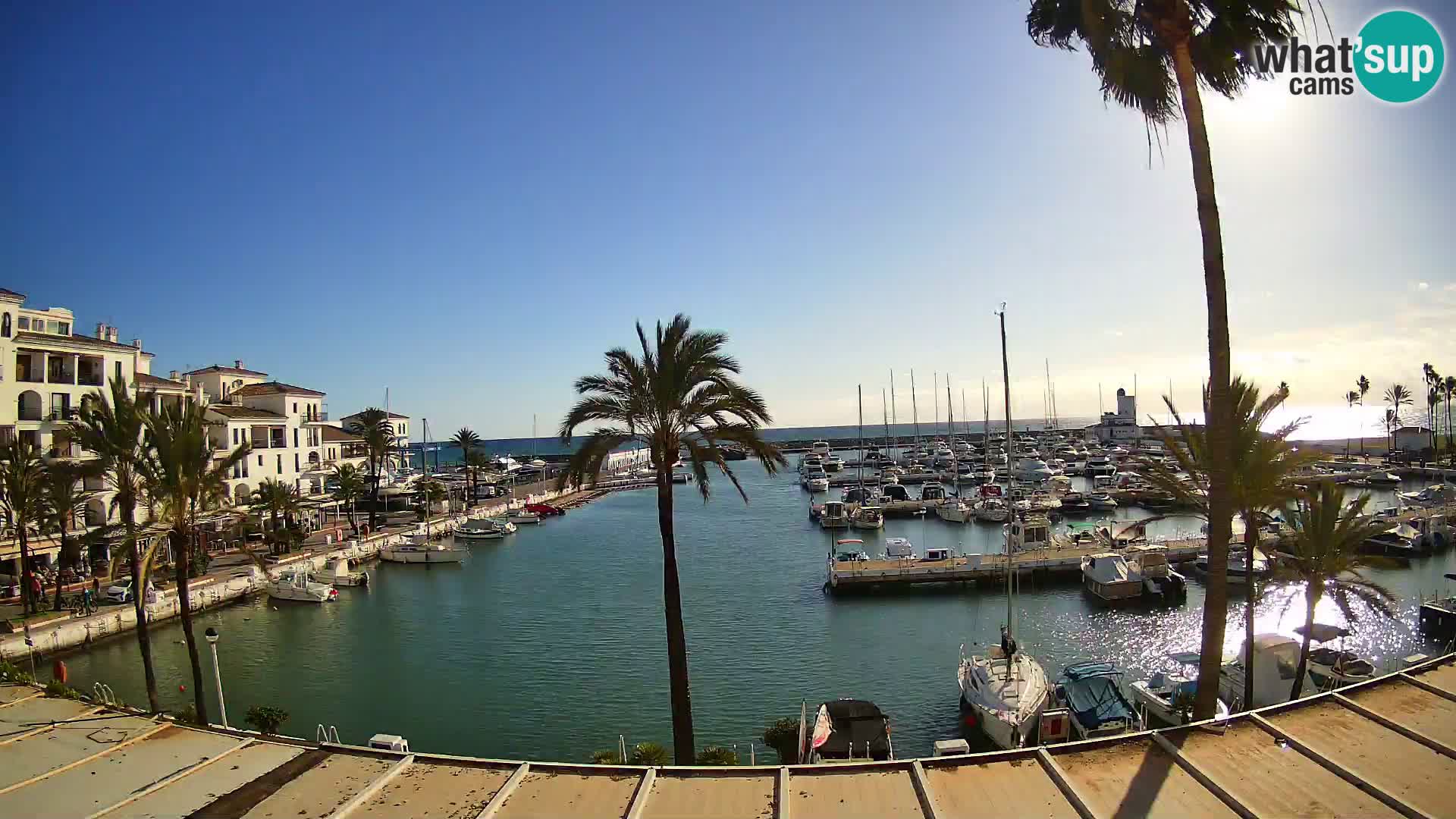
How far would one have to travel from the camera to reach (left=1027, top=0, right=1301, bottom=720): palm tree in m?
10.6

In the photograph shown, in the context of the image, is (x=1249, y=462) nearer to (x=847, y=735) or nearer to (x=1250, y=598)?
(x=1250, y=598)

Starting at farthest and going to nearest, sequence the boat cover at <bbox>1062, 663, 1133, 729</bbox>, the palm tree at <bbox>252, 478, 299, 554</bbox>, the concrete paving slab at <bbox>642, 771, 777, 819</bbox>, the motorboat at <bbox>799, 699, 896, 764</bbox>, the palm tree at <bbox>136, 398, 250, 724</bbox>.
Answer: the palm tree at <bbox>252, 478, 299, 554</bbox>
the boat cover at <bbox>1062, 663, 1133, 729</bbox>
the palm tree at <bbox>136, 398, 250, 724</bbox>
the motorboat at <bbox>799, 699, 896, 764</bbox>
the concrete paving slab at <bbox>642, 771, 777, 819</bbox>

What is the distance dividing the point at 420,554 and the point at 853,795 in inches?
1957

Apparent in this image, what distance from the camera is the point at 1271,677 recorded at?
2017cm

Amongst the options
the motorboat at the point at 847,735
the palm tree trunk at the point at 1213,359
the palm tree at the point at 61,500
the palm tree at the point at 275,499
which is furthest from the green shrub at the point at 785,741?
the palm tree at the point at 275,499

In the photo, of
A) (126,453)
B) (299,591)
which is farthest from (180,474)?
(299,591)

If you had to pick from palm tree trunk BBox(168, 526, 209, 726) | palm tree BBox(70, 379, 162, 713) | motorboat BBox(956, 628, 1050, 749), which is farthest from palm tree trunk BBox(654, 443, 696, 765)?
palm tree BBox(70, 379, 162, 713)

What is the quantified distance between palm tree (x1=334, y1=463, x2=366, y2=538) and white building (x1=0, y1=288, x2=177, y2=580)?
1628 centimetres

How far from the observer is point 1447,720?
926 cm

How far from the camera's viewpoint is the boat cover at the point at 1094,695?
19.6 meters

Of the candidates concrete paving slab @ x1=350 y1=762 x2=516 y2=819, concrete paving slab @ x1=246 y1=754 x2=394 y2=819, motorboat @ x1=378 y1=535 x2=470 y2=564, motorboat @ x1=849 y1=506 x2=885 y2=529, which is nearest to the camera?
concrete paving slab @ x1=350 y1=762 x2=516 y2=819

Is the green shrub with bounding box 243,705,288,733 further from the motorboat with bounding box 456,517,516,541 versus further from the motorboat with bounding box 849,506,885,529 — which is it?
the motorboat with bounding box 849,506,885,529

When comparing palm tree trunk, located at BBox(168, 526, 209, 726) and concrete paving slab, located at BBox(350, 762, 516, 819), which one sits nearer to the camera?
concrete paving slab, located at BBox(350, 762, 516, 819)

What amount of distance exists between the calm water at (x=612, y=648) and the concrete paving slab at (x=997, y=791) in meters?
12.4
